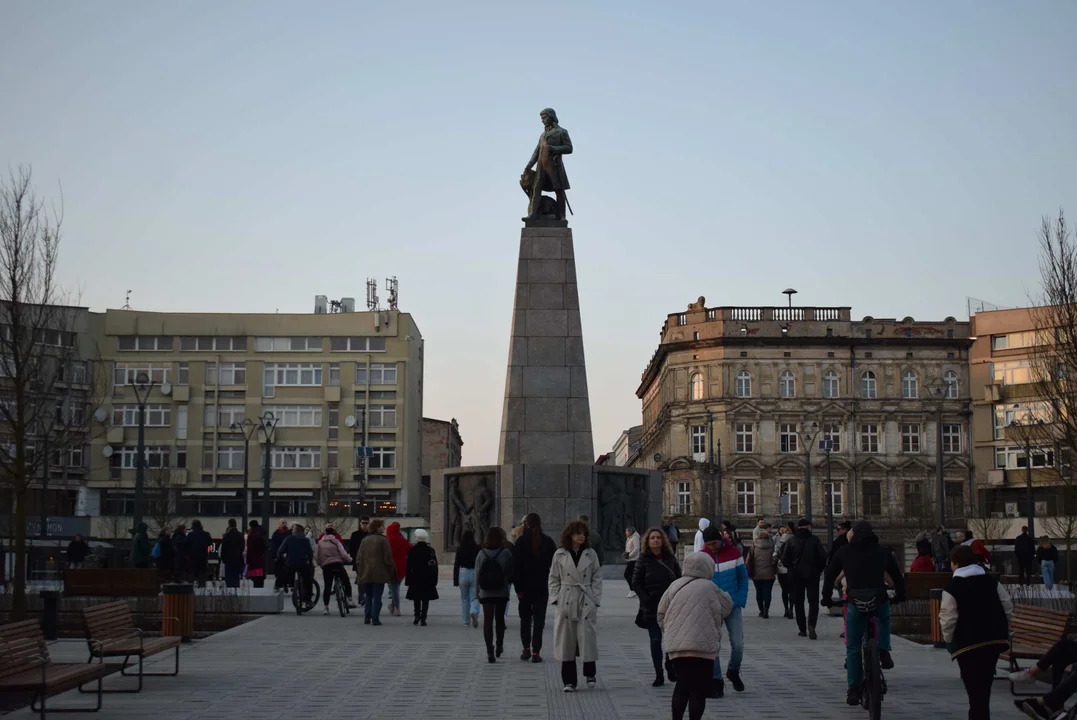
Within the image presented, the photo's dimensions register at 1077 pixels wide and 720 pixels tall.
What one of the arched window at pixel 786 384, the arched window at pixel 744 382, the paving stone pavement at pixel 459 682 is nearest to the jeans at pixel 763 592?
the paving stone pavement at pixel 459 682

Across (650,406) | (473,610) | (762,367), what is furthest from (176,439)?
(473,610)

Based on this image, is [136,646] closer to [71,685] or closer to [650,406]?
[71,685]

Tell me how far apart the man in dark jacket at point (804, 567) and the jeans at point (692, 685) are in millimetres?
9797

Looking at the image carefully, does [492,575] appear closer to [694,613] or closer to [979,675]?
[694,613]

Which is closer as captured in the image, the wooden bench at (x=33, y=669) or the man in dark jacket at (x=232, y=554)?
the wooden bench at (x=33, y=669)

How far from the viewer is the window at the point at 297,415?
87.2 m

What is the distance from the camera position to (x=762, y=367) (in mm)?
97188

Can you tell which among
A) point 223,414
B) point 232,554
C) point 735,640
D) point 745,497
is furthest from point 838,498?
point 735,640

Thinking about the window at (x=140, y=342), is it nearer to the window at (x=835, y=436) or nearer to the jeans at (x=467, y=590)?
the window at (x=835, y=436)

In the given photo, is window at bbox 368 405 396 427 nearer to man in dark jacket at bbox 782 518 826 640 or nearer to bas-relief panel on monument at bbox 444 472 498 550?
bas-relief panel on monument at bbox 444 472 498 550

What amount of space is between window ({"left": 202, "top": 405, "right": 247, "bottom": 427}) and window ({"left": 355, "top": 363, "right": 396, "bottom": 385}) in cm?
686

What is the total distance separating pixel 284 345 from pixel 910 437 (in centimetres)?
4075

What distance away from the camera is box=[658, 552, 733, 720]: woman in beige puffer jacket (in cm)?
1085

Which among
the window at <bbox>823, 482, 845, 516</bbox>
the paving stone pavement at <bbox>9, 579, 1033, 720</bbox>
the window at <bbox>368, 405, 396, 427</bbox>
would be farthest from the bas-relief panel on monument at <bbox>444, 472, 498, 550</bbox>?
the window at <bbox>823, 482, 845, 516</bbox>
